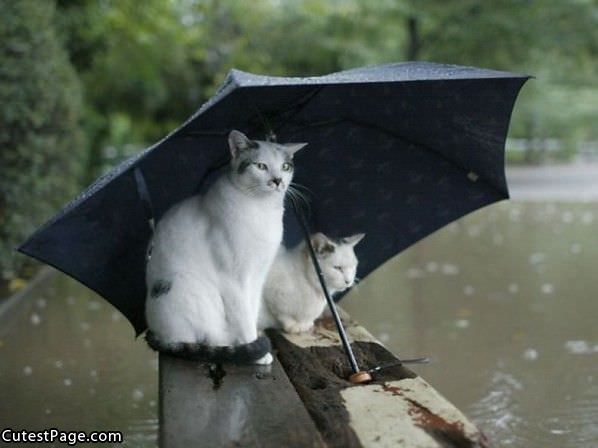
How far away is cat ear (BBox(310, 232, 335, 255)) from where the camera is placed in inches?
145

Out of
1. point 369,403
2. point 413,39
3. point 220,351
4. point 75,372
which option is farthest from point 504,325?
point 413,39

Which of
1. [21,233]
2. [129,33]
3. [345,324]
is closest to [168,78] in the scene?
[129,33]

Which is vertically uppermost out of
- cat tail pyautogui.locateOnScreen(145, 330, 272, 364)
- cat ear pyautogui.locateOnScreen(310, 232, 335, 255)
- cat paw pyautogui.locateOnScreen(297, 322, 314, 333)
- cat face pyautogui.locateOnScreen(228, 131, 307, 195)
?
cat face pyautogui.locateOnScreen(228, 131, 307, 195)

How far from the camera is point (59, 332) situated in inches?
250

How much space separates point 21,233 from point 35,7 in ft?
7.57

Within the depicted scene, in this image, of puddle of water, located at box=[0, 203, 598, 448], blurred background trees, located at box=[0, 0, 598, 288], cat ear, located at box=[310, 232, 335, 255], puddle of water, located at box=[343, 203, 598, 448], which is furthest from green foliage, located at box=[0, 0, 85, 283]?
cat ear, located at box=[310, 232, 335, 255]

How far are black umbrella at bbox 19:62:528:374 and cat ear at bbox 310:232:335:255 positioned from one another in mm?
183

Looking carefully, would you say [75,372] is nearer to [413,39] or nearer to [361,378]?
[361,378]

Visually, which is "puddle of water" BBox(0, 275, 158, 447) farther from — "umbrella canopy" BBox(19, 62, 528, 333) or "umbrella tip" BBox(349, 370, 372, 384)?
"umbrella tip" BBox(349, 370, 372, 384)

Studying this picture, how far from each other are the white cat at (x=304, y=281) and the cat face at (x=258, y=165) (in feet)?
2.36

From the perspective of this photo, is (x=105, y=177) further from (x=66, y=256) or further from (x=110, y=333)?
(x=110, y=333)

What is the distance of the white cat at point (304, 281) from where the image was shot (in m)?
3.70

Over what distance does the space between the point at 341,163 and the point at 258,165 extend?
2.35 feet

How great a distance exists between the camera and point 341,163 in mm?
3600
